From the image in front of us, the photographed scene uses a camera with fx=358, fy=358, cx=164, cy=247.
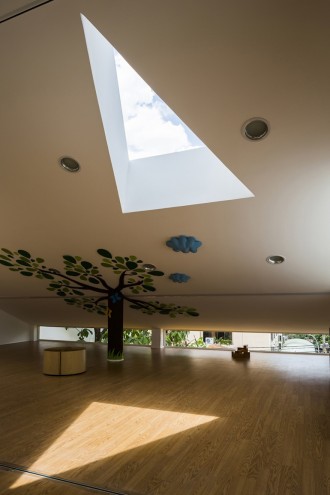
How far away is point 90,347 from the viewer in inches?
400

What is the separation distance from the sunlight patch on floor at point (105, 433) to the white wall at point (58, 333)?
8.15m

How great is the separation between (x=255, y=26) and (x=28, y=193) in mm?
3835

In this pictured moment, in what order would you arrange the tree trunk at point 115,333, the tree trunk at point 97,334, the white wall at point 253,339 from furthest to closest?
the tree trunk at point 97,334 → the white wall at point 253,339 → the tree trunk at point 115,333

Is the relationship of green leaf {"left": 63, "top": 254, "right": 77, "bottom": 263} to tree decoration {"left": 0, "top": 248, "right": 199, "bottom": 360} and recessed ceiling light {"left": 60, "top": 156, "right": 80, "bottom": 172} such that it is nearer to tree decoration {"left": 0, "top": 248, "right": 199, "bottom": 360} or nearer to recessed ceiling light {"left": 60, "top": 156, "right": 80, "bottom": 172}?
tree decoration {"left": 0, "top": 248, "right": 199, "bottom": 360}

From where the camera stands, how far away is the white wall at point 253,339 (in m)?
9.44

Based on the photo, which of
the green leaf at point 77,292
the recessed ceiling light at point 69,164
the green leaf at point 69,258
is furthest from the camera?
the green leaf at point 77,292

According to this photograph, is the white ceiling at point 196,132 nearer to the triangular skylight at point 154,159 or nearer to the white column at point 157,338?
the triangular skylight at point 154,159

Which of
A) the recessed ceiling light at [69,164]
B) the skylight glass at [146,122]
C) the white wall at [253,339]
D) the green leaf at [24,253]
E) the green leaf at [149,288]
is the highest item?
the skylight glass at [146,122]

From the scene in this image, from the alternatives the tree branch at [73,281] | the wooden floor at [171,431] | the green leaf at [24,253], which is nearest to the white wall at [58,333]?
the tree branch at [73,281]

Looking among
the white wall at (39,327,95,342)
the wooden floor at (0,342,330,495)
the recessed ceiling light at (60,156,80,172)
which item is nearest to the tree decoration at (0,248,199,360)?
the wooden floor at (0,342,330,495)

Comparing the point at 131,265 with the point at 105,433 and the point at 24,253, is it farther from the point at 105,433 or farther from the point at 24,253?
the point at 105,433

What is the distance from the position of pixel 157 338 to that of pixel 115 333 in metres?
2.05

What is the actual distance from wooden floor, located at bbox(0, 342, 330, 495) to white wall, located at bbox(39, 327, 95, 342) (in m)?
5.59

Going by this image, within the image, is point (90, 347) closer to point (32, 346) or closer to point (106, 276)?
point (32, 346)
